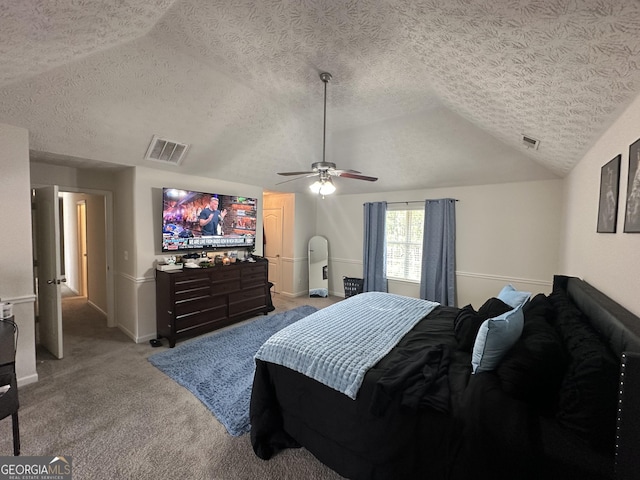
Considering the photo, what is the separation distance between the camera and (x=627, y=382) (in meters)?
1.04

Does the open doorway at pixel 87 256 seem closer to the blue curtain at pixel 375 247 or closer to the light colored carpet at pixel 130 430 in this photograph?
the light colored carpet at pixel 130 430

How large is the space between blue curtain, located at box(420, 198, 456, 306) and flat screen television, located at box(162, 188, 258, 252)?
9.82 feet

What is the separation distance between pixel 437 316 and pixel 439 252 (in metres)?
2.21

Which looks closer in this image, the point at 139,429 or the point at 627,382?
the point at 627,382

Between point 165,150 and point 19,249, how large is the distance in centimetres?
168

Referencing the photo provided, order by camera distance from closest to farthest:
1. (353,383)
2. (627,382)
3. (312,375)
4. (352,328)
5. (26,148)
A: 1. (627,382)
2. (353,383)
3. (312,375)
4. (352,328)
5. (26,148)

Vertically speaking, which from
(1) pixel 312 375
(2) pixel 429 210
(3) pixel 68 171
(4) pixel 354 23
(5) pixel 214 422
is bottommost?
(5) pixel 214 422

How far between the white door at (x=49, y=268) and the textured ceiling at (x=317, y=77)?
54 centimetres

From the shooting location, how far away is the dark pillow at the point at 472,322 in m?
1.97

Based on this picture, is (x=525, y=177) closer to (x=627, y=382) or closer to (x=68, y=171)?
(x=627, y=382)

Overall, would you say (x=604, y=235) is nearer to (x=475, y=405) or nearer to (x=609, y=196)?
(x=609, y=196)

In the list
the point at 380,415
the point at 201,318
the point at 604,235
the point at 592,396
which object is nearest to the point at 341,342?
the point at 380,415

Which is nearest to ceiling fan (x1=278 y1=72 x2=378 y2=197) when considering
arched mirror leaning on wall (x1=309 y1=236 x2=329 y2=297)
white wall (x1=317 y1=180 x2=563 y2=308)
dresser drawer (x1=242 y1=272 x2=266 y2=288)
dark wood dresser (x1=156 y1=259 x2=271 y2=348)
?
dark wood dresser (x1=156 y1=259 x2=271 y2=348)

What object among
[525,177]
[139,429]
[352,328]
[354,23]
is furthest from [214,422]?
[525,177]
